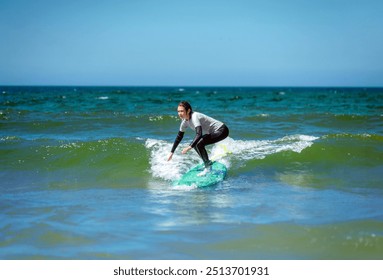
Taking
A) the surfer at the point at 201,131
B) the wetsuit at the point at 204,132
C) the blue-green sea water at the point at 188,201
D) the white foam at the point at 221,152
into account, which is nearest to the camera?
the blue-green sea water at the point at 188,201

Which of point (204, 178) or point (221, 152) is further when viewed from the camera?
point (221, 152)

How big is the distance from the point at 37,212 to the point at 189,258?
283 centimetres

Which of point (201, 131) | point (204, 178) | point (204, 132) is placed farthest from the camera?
point (204, 132)

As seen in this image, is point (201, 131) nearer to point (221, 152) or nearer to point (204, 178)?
point (204, 178)

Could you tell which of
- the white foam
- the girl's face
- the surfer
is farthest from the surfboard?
the girl's face

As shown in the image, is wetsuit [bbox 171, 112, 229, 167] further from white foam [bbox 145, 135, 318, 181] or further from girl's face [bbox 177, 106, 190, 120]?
white foam [bbox 145, 135, 318, 181]

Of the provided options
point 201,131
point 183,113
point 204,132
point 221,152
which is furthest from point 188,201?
point 221,152

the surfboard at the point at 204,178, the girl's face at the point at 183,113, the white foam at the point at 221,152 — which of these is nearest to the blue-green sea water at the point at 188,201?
the white foam at the point at 221,152

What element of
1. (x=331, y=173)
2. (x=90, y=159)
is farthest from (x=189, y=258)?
(x=90, y=159)

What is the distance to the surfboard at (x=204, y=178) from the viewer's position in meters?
7.94

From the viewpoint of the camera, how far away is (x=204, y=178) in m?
8.13

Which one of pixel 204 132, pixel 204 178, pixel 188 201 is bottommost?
pixel 188 201

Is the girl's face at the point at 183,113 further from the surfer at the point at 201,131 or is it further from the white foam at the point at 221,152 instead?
the white foam at the point at 221,152
